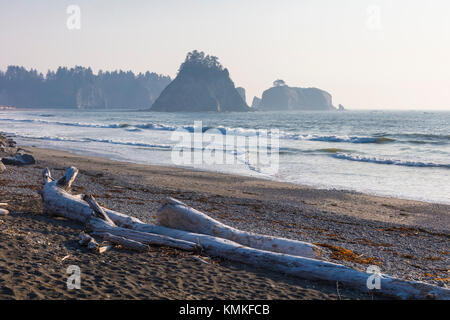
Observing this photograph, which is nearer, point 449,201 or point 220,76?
point 449,201

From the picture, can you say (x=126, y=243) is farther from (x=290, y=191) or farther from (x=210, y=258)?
(x=290, y=191)

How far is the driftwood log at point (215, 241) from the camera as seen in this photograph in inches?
196

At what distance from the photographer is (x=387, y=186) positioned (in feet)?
49.1

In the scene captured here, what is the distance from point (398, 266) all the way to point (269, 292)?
9.26 feet

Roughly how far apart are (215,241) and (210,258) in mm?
315

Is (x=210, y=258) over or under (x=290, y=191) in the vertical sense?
over

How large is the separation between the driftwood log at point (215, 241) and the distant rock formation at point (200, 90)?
155954 mm

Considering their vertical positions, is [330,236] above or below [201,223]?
below

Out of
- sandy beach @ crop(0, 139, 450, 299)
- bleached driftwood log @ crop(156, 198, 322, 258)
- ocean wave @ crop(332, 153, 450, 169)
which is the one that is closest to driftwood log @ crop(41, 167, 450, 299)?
bleached driftwood log @ crop(156, 198, 322, 258)

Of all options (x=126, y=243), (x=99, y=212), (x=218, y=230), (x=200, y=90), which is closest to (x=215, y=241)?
(x=218, y=230)

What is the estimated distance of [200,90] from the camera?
166375 mm
